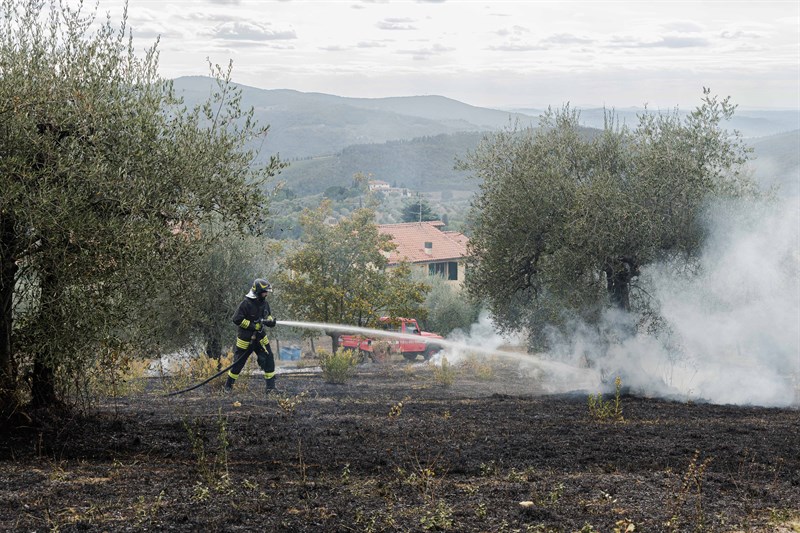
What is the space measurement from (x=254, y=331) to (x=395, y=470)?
7.84 meters

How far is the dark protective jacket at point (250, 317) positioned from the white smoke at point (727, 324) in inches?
280

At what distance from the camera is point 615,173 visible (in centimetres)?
1789

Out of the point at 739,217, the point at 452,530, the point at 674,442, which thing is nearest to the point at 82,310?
the point at 452,530

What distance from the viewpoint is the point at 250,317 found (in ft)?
51.7

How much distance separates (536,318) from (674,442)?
10018 millimetres

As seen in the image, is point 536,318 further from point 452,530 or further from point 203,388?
point 452,530

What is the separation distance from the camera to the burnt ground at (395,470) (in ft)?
21.2

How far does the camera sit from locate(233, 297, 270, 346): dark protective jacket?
15.5 m

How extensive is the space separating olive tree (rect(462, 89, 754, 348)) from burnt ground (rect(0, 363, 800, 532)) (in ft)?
13.5

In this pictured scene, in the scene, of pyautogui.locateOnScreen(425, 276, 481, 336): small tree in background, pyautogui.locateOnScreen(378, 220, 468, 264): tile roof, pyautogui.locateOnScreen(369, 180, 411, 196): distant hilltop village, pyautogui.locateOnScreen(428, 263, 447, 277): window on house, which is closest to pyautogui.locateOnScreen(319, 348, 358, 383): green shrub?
pyautogui.locateOnScreen(425, 276, 481, 336): small tree in background

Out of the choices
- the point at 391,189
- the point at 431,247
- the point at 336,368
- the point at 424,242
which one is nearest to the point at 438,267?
the point at 431,247

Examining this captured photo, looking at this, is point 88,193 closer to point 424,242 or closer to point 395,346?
point 395,346

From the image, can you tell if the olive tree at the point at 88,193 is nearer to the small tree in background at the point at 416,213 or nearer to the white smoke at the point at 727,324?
the white smoke at the point at 727,324

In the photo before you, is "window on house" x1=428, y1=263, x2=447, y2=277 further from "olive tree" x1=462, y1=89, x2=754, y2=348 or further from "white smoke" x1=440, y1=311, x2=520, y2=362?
"olive tree" x1=462, y1=89, x2=754, y2=348
